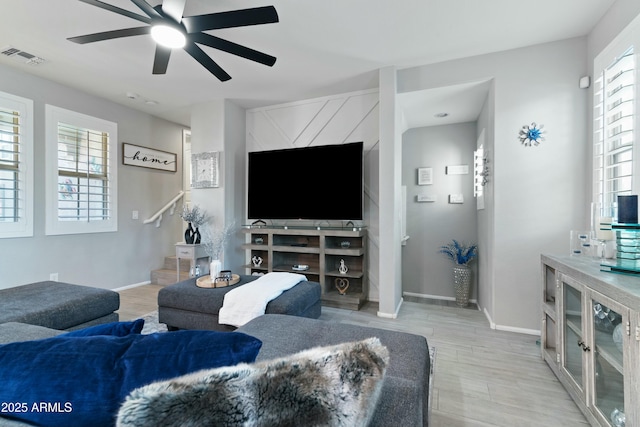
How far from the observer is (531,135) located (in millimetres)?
2539

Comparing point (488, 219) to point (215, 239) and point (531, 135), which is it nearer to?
point (531, 135)

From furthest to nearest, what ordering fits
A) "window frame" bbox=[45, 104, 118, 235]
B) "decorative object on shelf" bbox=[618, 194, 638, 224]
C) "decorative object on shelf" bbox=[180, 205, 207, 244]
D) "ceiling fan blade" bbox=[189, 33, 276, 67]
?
"decorative object on shelf" bbox=[180, 205, 207, 244] < "window frame" bbox=[45, 104, 118, 235] < "ceiling fan blade" bbox=[189, 33, 276, 67] < "decorative object on shelf" bbox=[618, 194, 638, 224]

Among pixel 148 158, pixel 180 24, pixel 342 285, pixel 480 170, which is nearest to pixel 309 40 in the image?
pixel 180 24

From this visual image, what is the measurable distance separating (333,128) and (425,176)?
1.43 m

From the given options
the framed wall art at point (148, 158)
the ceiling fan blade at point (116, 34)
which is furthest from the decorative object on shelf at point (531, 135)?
the framed wall art at point (148, 158)

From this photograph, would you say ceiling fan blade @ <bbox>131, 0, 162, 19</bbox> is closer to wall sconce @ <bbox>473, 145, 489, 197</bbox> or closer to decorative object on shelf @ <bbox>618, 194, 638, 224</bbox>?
decorative object on shelf @ <bbox>618, 194, 638, 224</bbox>

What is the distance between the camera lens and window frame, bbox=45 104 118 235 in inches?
130

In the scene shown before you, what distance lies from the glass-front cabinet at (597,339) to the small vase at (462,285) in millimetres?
1401

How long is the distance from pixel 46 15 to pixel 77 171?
196 cm

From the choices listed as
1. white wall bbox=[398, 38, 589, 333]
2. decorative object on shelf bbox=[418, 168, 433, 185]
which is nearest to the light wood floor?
white wall bbox=[398, 38, 589, 333]

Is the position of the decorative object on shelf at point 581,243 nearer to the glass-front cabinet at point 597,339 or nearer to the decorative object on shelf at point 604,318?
the glass-front cabinet at point 597,339

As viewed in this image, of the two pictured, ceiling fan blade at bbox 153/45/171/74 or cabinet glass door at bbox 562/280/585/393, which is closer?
cabinet glass door at bbox 562/280/585/393

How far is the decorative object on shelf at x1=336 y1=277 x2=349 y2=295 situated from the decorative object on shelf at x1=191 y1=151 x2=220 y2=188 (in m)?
2.14

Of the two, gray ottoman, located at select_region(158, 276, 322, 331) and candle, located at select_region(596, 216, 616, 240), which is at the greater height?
candle, located at select_region(596, 216, 616, 240)
